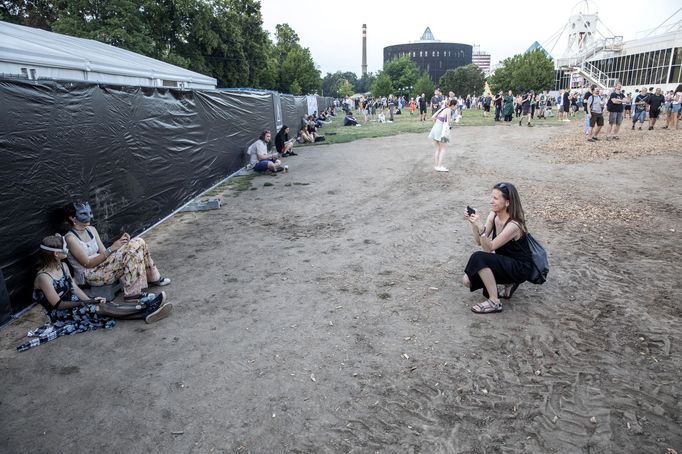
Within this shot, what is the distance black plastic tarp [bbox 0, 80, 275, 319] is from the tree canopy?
22594mm

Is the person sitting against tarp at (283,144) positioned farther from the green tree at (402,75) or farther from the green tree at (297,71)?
the green tree at (402,75)

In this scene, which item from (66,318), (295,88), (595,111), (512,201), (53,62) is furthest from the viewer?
(295,88)

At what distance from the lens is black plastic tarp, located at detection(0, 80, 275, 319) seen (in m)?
4.13

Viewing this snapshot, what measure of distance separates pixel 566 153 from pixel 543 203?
612 centimetres

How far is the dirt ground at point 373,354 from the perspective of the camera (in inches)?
103

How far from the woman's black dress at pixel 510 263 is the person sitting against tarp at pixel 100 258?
3.53m

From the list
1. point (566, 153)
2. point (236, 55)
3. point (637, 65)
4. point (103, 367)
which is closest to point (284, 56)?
point (236, 55)

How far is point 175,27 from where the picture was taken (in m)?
30.2

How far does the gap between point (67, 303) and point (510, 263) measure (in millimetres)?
4356

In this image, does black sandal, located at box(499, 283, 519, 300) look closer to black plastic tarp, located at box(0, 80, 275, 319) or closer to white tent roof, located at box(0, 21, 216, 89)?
black plastic tarp, located at box(0, 80, 275, 319)

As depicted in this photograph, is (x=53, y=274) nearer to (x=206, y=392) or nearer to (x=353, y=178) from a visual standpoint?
(x=206, y=392)

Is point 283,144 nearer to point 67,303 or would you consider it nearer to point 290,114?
point 290,114

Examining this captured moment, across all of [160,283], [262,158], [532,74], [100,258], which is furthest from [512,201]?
[532,74]

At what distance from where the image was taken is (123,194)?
610cm
